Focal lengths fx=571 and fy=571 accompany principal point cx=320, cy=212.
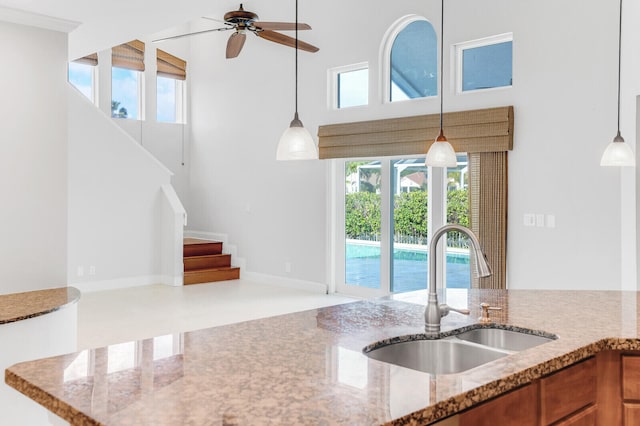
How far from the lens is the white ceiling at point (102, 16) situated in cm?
329

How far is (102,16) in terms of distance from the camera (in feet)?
12.5

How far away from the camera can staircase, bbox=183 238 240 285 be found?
862 cm

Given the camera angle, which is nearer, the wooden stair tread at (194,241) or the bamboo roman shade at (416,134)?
the bamboo roman shade at (416,134)

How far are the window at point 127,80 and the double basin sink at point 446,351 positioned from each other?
869cm

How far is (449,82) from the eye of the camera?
6.41m

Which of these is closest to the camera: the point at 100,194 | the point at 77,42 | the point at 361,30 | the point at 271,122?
the point at 77,42

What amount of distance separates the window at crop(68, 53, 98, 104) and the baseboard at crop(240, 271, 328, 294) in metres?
3.84

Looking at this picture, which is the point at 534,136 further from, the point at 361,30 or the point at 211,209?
the point at 211,209

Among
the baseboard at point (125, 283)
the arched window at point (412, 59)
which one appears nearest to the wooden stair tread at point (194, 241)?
the baseboard at point (125, 283)

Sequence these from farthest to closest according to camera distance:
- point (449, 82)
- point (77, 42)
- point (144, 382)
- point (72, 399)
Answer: point (449, 82) < point (77, 42) < point (144, 382) < point (72, 399)

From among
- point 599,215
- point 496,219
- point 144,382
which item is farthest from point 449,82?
point 144,382

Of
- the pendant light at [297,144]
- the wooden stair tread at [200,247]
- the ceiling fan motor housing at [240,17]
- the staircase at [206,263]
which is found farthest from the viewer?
the wooden stair tread at [200,247]

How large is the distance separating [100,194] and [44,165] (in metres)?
4.80

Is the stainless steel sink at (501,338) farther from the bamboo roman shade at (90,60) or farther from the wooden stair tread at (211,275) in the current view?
the bamboo roman shade at (90,60)
